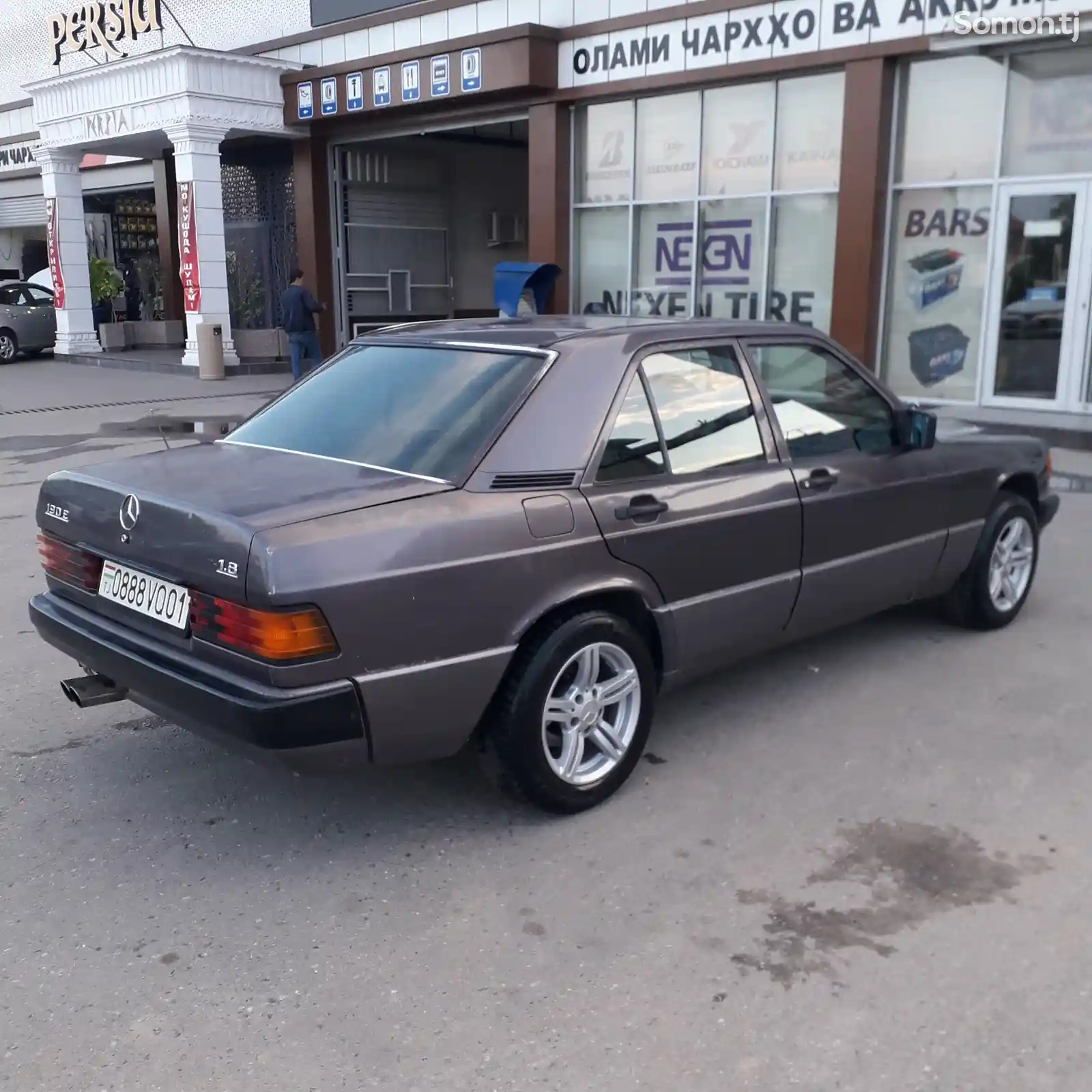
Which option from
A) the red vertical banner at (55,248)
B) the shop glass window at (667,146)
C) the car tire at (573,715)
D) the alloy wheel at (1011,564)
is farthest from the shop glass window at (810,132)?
the red vertical banner at (55,248)

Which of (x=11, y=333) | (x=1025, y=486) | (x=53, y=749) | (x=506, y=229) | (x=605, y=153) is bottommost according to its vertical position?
(x=53, y=749)

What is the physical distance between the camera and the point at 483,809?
3.89m

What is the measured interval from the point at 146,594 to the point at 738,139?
42.5 ft

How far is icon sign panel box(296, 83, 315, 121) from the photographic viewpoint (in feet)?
62.7

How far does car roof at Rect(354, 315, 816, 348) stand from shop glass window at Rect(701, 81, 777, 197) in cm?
1058

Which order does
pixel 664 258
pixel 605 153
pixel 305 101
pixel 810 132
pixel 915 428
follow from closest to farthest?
pixel 915 428 < pixel 810 132 < pixel 664 258 < pixel 605 153 < pixel 305 101

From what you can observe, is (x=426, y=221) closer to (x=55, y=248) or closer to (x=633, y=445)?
(x=55, y=248)

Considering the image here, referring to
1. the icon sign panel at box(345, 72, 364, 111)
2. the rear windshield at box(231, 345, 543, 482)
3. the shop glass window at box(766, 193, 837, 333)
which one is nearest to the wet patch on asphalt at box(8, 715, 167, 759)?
the rear windshield at box(231, 345, 543, 482)

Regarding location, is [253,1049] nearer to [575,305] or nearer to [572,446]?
[572,446]

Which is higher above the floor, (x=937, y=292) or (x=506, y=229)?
(x=506, y=229)

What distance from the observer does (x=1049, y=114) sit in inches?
484

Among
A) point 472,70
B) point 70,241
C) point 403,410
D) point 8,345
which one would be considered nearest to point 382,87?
point 472,70

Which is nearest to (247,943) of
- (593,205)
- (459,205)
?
(593,205)

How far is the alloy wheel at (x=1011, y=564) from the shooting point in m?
5.68
